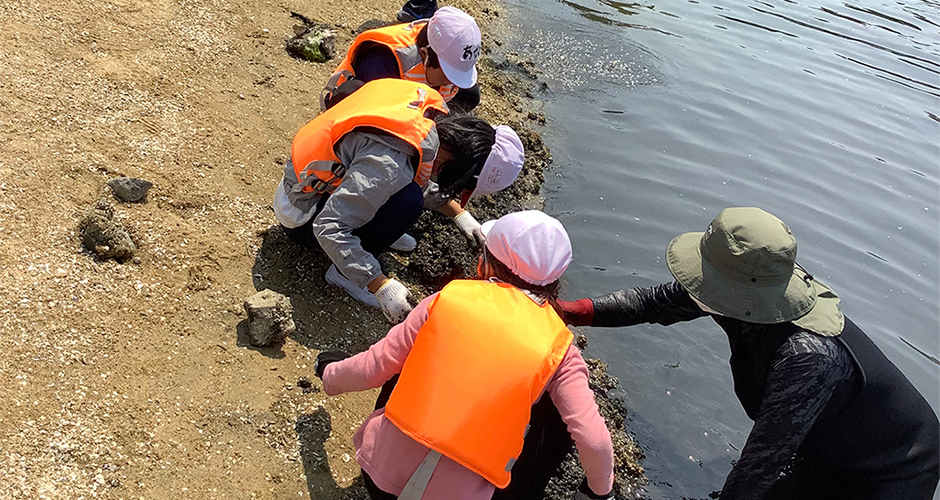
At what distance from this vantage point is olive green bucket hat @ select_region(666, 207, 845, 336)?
7.36 ft

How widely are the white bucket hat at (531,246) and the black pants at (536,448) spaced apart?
45 centimetres

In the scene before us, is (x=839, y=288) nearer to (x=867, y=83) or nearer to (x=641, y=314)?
(x=641, y=314)

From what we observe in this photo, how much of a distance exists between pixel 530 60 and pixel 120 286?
5247 millimetres

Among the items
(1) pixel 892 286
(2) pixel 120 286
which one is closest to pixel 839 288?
(1) pixel 892 286

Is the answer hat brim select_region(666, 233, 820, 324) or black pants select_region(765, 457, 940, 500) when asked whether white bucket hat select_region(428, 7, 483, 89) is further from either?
black pants select_region(765, 457, 940, 500)

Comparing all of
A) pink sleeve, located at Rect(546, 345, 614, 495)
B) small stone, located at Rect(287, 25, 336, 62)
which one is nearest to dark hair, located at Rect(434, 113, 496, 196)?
pink sleeve, located at Rect(546, 345, 614, 495)

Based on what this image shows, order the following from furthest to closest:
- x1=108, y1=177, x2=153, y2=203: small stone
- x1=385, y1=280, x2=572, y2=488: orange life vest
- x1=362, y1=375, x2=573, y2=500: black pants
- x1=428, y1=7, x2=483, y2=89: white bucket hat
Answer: x1=428, y1=7, x2=483, y2=89: white bucket hat
x1=108, y1=177, x2=153, y2=203: small stone
x1=362, y1=375, x2=573, y2=500: black pants
x1=385, y1=280, x2=572, y2=488: orange life vest

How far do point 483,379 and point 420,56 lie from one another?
235cm

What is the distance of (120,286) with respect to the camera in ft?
9.46

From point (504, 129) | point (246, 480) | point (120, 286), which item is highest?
point (504, 129)

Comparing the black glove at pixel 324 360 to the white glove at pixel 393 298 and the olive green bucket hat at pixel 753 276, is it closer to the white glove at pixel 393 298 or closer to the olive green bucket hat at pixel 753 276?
the white glove at pixel 393 298

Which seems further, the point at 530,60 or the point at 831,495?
the point at 530,60

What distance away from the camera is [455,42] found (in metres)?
3.63

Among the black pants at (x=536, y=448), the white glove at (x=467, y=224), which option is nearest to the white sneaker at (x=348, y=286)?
the white glove at (x=467, y=224)
